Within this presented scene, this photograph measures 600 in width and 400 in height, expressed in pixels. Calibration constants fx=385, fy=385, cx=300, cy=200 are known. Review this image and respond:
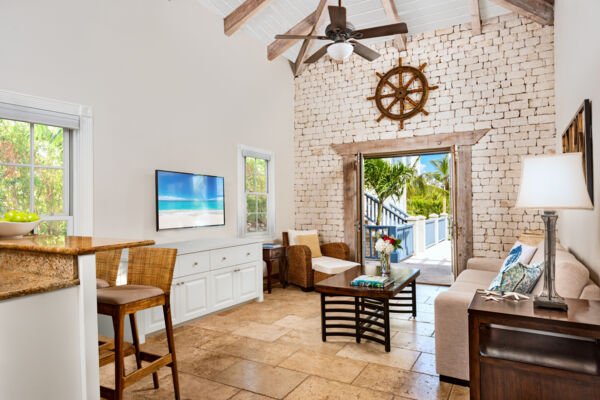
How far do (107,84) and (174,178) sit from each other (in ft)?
3.76

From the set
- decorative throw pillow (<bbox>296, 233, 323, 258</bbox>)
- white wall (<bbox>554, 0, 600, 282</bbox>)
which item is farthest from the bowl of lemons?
decorative throw pillow (<bbox>296, 233, 323, 258</bbox>)

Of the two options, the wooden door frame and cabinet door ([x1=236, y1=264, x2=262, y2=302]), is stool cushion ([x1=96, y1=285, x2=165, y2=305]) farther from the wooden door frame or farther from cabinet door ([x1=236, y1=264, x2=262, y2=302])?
the wooden door frame

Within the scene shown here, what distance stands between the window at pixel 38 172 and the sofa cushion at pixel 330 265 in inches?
119

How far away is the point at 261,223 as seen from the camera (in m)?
5.86

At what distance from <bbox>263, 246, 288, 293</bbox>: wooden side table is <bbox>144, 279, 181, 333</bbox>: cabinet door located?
5.60ft

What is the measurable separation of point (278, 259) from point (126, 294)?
3.54m

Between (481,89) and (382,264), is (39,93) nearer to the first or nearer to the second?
(382,264)

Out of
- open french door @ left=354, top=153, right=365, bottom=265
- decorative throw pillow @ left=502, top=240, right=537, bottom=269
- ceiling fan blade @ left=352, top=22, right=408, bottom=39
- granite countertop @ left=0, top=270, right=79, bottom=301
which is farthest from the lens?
open french door @ left=354, top=153, right=365, bottom=265

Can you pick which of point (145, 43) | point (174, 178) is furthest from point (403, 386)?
point (145, 43)

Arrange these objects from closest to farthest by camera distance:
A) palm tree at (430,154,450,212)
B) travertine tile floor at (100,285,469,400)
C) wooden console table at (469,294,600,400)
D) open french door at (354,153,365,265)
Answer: wooden console table at (469,294,600,400)
travertine tile floor at (100,285,469,400)
open french door at (354,153,365,265)
palm tree at (430,154,450,212)

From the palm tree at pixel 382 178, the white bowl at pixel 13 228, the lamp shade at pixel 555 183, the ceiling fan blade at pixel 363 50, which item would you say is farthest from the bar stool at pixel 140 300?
the palm tree at pixel 382 178

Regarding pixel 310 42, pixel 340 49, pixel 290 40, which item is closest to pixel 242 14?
pixel 290 40

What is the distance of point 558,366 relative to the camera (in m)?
1.71

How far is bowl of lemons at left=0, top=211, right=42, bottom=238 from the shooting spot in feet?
6.54
